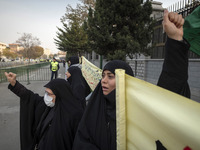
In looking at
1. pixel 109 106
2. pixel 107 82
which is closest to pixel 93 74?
pixel 107 82

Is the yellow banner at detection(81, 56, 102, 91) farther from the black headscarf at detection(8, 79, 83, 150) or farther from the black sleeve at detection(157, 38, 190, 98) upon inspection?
the black sleeve at detection(157, 38, 190, 98)

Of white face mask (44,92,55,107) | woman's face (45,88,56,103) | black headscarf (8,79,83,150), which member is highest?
woman's face (45,88,56,103)

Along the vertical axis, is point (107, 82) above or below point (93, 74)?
above

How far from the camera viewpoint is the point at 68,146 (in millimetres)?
1992

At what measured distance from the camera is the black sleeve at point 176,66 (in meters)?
1.04

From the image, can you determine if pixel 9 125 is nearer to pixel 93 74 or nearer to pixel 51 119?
pixel 51 119

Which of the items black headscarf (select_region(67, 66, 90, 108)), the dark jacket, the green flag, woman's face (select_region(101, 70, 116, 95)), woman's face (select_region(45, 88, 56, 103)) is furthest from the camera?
black headscarf (select_region(67, 66, 90, 108))

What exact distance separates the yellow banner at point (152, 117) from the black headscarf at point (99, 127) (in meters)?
0.44

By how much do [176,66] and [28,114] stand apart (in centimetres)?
229

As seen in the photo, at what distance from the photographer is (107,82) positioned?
159 cm

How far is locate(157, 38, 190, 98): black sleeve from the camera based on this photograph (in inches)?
40.9

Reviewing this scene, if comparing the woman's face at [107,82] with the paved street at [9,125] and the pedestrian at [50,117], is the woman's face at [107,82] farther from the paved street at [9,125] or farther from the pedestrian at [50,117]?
the paved street at [9,125]

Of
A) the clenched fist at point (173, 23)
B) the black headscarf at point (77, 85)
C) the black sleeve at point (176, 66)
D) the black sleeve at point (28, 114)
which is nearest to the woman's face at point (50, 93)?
the black sleeve at point (28, 114)

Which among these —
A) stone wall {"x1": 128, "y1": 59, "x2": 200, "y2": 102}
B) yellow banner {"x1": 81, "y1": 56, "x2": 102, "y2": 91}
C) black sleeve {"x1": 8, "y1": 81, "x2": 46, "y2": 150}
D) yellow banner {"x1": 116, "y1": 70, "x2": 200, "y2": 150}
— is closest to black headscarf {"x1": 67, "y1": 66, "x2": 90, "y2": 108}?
yellow banner {"x1": 81, "y1": 56, "x2": 102, "y2": 91}
